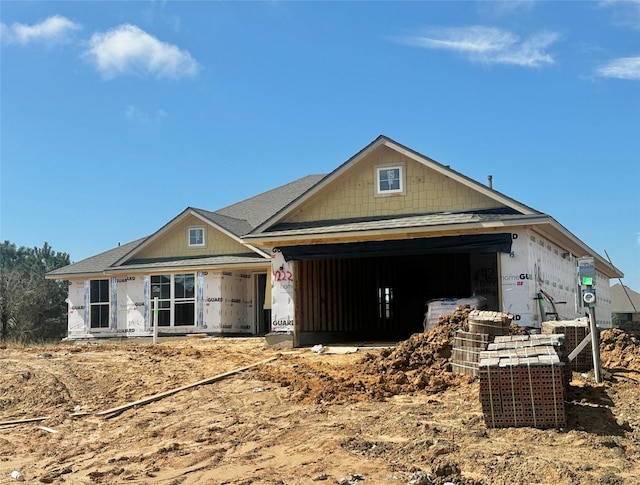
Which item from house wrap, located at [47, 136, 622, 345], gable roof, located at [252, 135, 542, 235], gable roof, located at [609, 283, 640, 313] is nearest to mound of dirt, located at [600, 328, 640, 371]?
house wrap, located at [47, 136, 622, 345]

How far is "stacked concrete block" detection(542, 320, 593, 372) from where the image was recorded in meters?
12.6

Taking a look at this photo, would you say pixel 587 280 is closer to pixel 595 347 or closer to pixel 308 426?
pixel 595 347

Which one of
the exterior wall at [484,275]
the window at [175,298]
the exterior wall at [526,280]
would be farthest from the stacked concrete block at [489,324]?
the window at [175,298]

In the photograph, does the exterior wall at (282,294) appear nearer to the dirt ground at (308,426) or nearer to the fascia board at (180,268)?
the dirt ground at (308,426)

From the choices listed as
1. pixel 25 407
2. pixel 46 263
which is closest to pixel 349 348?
pixel 25 407

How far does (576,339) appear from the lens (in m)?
12.9

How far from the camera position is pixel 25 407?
47.3ft

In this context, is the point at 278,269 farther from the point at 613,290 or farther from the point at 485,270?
the point at 613,290

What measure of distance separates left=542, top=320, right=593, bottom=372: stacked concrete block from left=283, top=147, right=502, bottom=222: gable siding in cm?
583

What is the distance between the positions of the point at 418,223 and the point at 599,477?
11.3 m

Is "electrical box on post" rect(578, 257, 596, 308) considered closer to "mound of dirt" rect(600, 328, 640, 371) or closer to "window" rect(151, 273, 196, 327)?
"mound of dirt" rect(600, 328, 640, 371)

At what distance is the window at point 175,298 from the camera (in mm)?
26047

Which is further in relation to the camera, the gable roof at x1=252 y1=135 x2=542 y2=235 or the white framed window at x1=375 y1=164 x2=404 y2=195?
the white framed window at x1=375 y1=164 x2=404 y2=195

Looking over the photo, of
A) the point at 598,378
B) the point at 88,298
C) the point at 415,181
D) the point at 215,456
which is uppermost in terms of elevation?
the point at 415,181
